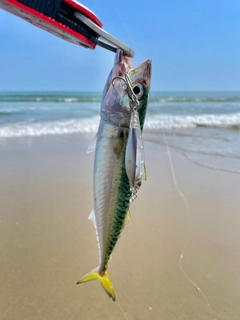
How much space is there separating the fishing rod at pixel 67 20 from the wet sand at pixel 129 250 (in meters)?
1.88

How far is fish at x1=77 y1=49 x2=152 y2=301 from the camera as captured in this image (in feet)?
4.58

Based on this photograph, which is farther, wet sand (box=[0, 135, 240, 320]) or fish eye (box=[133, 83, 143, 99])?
wet sand (box=[0, 135, 240, 320])

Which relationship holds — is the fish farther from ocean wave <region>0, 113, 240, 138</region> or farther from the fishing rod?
ocean wave <region>0, 113, 240, 138</region>

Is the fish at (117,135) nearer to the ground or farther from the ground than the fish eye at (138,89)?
nearer to the ground

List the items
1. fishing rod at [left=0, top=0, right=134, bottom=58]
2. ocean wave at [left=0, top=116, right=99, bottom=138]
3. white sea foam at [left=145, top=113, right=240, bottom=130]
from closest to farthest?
fishing rod at [left=0, top=0, right=134, bottom=58], ocean wave at [left=0, top=116, right=99, bottom=138], white sea foam at [left=145, top=113, right=240, bottom=130]

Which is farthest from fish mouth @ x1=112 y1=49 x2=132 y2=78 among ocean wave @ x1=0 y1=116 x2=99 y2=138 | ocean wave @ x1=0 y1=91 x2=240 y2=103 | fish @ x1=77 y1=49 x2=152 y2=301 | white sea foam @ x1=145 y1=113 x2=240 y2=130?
ocean wave @ x1=0 y1=91 x2=240 y2=103

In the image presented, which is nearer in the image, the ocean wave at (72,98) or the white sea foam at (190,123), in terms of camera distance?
the white sea foam at (190,123)

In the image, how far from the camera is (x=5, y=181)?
4.73 m

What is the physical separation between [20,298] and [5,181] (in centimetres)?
260

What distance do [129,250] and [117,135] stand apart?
1.89m

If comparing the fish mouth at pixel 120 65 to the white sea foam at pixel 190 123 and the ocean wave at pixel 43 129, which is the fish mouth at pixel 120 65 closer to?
the ocean wave at pixel 43 129

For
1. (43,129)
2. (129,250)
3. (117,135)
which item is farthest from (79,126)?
(117,135)

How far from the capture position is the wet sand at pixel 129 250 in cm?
240

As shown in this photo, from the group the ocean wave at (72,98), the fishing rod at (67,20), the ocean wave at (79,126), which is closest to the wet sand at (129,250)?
the fishing rod at (67,20)
